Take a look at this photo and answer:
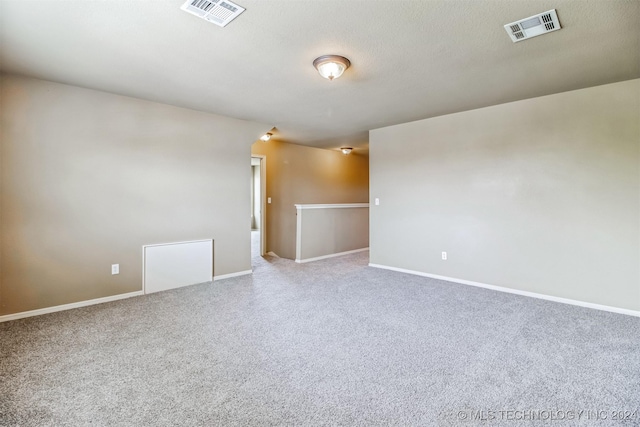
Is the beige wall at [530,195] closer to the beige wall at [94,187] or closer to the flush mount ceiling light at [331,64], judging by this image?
the flush mount ceiling light at [331,64]

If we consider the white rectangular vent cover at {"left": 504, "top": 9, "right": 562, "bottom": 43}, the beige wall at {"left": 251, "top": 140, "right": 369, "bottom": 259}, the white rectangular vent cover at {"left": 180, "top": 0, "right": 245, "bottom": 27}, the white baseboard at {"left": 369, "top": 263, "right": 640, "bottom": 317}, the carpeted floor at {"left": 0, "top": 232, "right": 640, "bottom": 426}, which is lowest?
the carpeted floor at {"left": 0, "top": 232, "right": 640, "bottom": 426}

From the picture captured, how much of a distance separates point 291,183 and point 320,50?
12.9ft

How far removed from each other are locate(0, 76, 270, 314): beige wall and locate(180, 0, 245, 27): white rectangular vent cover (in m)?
Result: 2.21

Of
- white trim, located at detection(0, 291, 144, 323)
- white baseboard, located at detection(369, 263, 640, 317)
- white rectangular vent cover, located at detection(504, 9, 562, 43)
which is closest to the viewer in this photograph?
white rectangular vent cover, located at detection(504, 9, 562, 43)

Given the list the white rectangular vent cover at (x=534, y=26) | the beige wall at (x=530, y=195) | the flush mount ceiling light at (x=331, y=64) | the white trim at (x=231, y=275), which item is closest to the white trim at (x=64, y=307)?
the white trim at (x=231, y=275)

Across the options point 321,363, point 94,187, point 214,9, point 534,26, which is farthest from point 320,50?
point 94,187

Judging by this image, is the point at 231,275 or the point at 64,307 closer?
the point at 64,307

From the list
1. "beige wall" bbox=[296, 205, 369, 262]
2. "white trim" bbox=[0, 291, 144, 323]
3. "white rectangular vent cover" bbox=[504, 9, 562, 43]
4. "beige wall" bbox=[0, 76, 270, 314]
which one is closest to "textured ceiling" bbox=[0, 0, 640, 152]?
"white rectangular vent cover" bbox=[504, 9, 562, 43]

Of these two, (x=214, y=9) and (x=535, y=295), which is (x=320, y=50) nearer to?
(x=214, y=9)

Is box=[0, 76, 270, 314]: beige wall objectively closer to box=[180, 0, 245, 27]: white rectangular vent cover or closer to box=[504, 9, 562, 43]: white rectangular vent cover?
box=[180, 0, 245, 27]: white rectangular vent cover

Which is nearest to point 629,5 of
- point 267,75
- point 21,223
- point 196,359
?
point 267,75

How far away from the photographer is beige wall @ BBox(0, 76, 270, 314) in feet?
9.68

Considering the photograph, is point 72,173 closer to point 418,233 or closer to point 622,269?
point 418,233

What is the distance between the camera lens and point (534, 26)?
6.87 feet
